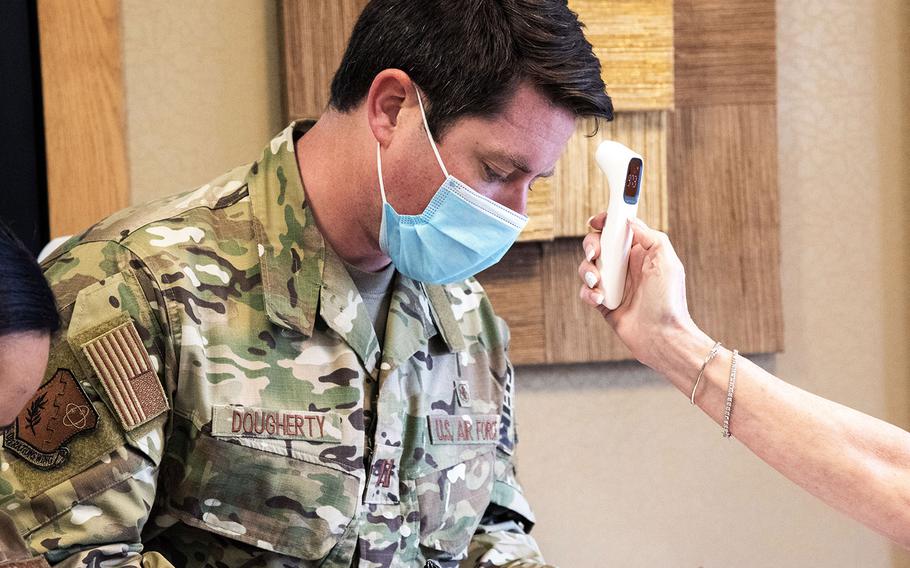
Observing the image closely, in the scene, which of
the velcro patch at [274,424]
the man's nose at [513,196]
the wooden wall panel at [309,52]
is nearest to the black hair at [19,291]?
the velcro patch at [274,424]

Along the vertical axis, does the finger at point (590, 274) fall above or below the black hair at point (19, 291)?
below

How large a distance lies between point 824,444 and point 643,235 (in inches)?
14.5

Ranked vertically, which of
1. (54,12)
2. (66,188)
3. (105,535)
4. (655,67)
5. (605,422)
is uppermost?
(54,12)

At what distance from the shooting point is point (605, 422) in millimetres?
2047

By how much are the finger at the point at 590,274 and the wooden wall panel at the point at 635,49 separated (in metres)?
0.59

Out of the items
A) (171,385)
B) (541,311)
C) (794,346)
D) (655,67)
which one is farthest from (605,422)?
(171,385)

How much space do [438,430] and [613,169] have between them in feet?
1.43

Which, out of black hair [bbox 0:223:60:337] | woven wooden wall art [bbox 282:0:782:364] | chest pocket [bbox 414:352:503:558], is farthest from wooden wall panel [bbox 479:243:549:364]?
black hair [bbox 0:223:60:337]

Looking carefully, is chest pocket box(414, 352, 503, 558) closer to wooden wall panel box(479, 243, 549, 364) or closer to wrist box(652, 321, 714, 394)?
wrist box(652, 321, 714, 394)

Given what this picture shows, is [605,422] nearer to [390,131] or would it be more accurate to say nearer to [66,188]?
[390,131]

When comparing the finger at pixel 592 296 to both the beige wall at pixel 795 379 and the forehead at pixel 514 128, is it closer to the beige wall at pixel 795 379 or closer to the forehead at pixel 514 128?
the forehead at pixel 514 128

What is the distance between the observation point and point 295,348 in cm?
129

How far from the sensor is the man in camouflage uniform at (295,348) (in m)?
1.12

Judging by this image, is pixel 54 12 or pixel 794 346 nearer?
pixel 54 12
